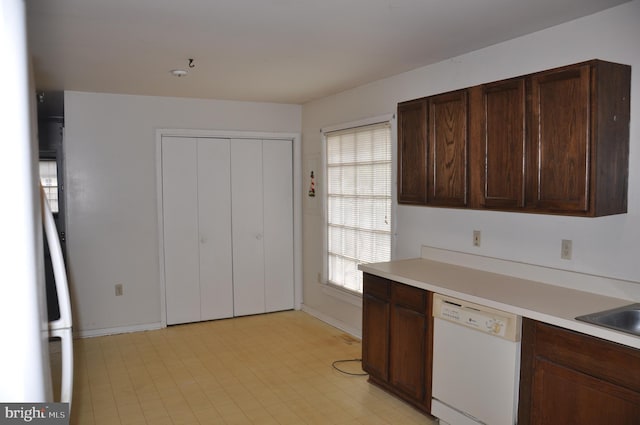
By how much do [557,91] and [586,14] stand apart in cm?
50

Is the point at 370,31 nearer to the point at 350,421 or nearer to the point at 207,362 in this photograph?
the point at 350,421

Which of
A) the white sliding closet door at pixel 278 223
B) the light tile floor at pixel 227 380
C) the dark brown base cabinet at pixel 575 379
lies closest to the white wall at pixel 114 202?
the light tile floor at pixel 227 380

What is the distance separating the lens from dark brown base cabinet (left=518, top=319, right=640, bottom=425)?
2.02m

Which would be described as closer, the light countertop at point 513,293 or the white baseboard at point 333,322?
the light countertop at point 513,293

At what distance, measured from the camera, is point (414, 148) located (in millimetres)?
3525

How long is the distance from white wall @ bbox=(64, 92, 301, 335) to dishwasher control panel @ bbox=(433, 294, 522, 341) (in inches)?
131

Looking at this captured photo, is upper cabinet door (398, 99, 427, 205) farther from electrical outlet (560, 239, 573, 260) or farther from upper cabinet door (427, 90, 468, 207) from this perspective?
electrical outlet (560, 239, 573, 260)

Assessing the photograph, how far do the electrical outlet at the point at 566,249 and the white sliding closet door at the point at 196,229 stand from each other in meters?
3.60

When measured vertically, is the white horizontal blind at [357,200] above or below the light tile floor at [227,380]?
above

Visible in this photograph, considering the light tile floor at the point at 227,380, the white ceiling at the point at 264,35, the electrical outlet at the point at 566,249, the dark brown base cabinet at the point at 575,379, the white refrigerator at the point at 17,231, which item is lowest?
the light tile floor at the point at 227,380

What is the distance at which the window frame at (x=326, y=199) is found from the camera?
4.13 metres
